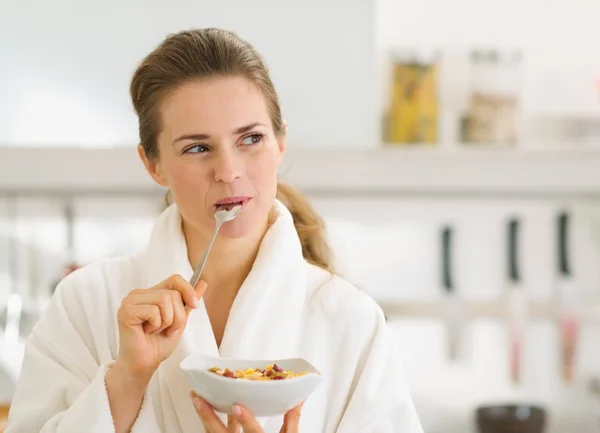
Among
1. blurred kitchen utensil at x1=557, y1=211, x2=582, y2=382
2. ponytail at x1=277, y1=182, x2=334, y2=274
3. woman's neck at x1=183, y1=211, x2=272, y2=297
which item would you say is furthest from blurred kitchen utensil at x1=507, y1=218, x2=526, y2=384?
woman's neck at x1=183, y1=211, x2=272, y2=297

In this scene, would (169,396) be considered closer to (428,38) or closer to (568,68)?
(428,38)

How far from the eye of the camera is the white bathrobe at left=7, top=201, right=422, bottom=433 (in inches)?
54.6

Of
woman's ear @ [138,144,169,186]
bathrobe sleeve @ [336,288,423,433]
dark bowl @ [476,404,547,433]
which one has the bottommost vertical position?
dark bowl @ [476,404,547,433]

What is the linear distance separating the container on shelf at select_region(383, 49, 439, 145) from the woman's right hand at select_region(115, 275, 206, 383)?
1246mm

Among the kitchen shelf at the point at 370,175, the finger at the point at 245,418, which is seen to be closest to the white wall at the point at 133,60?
the kitchen shelf at the point at 370,175

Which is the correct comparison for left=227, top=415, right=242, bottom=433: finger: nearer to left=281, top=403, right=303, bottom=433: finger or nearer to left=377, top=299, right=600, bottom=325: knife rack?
left=281, top=403, right=303, bottom=433: finger

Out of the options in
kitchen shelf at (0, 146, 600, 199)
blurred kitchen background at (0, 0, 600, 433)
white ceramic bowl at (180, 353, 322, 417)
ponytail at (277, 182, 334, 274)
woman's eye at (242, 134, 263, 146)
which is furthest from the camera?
kitchen shelf at (0, 146, 600, 199)

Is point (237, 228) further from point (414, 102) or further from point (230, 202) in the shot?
point (414, 102)

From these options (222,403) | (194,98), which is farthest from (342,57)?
(222,403)

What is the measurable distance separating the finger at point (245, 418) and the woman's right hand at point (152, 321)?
143 millimetres

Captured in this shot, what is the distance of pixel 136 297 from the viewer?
119 cm

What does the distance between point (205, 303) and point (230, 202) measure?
0.83ft

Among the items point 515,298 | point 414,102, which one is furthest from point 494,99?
point 515,298

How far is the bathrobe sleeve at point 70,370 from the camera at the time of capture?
1.28 meters
